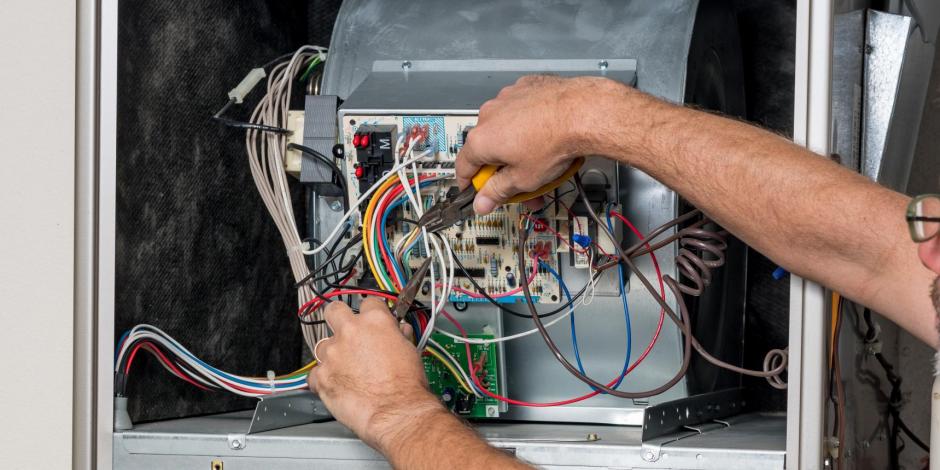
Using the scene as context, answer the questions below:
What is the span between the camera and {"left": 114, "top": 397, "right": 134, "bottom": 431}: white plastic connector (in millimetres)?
1262

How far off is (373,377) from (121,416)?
0.36 meters

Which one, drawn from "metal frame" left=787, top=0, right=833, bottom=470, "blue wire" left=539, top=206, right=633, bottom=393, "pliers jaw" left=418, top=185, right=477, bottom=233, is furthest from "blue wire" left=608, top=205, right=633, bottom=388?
"metal frame" left=787, top=0, right=833, bottom=470

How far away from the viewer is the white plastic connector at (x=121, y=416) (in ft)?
4.14

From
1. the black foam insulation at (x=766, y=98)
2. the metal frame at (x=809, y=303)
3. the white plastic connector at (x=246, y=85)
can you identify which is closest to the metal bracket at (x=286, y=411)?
the white plastic connector at (x=246, y=85)

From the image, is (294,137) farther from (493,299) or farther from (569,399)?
(569,399)

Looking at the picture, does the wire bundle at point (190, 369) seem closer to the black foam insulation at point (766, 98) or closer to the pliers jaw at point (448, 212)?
the pliers jaw at point (448, 212)

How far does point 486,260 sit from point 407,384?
0.94 ft

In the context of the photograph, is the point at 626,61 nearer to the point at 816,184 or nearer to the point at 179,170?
the point at 816,184

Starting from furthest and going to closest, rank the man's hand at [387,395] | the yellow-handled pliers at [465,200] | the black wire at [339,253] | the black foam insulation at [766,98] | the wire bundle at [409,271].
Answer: the black foam insulation at [766,98], the black wire at [339,253], the wire bundle at [409,271], the yellow-handled pliers at [465,200], the man's hand at [387,395]

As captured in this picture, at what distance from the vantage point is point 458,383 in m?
1.44

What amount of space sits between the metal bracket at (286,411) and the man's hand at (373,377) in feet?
0.29

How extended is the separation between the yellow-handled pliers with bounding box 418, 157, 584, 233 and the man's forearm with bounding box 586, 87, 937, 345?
0.31 feet

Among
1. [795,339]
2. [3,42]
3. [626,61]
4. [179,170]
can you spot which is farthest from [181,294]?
[795,339]

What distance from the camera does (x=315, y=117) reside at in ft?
4.82
